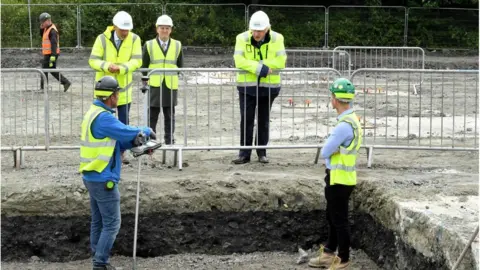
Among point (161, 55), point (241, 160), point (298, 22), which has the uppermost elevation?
point (298, 22)

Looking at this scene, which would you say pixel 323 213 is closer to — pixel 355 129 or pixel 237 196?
pixel 237 196

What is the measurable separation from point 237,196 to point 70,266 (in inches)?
87.0

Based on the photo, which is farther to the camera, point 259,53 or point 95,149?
point 259,53

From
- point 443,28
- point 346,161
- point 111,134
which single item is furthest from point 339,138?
point 443,28

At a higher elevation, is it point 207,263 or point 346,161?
point 346,161

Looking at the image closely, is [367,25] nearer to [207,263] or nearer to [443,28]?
[443,28]

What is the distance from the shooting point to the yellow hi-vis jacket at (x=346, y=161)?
7.89 meters

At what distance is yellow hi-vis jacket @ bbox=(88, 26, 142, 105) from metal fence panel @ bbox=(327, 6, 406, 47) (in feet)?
65.6

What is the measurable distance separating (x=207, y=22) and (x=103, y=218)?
22.4 meters

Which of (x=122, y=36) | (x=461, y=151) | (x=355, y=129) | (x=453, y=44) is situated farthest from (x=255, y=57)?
(x=453, y=44)

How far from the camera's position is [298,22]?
30453mm

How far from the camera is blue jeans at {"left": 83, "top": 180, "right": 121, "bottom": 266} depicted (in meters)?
7.91

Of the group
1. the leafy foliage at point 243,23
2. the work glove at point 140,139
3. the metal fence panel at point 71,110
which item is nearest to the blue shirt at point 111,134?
the work glove at point 140,139

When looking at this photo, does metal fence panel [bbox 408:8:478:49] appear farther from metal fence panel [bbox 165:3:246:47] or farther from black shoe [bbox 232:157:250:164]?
black shoe [bbox 232:157:250:164]
